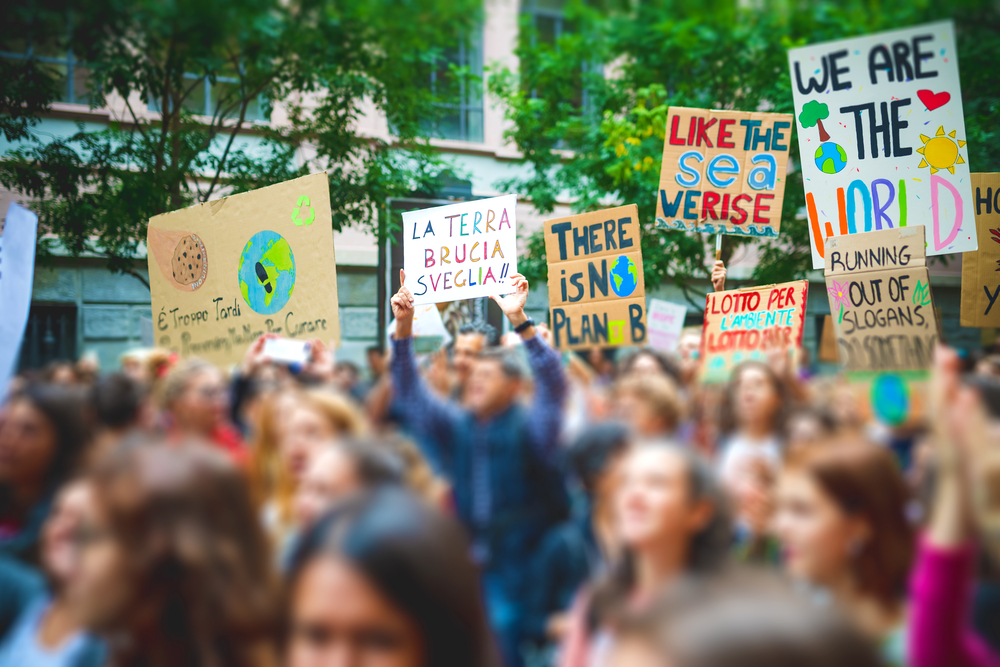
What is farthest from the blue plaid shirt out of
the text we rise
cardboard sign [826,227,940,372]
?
the text we rise

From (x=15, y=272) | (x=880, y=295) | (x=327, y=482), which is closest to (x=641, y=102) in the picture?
(x=880, y=295)

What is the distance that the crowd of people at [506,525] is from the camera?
1063 mm

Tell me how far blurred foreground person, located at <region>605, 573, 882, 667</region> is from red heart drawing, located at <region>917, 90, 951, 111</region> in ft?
20.3

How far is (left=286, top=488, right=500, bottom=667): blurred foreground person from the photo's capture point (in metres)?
1.05

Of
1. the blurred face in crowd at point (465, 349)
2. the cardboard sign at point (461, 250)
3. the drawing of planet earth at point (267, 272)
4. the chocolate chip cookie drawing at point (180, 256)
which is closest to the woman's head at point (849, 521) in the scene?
the blurred face in crowd at point (465, 349)

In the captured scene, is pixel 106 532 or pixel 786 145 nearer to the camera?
pixel 106 532

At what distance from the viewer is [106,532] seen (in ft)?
5.51

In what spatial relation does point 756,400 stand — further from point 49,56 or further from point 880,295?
point 49,56

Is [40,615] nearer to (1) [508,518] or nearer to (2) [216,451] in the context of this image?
(2) [216,451]

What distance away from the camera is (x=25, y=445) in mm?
2793

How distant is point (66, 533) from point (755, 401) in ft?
8.27

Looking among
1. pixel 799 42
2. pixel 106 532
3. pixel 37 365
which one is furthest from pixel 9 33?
pixel 799 42

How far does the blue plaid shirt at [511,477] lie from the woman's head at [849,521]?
1436 mm

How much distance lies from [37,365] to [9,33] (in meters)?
5.27
